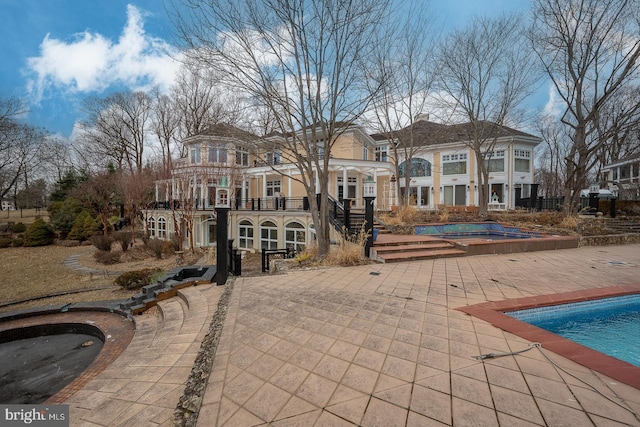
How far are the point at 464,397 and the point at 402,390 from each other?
448 mm

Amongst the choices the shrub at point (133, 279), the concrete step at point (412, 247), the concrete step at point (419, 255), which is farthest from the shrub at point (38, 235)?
the concrete step at point (419, 255)

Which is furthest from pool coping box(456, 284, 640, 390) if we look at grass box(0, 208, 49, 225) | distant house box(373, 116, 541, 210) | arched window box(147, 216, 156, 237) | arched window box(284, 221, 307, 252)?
grass box(0, 208, 49, 225)

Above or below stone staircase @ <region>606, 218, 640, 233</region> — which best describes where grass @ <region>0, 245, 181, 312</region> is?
below

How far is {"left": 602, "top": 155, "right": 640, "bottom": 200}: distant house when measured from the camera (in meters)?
23.3

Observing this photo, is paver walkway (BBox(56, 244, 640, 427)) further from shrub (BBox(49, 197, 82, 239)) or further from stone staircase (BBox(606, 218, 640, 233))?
shrub (BBox(49, 197, 82, 239))

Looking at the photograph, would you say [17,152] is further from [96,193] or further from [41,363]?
[41,363]

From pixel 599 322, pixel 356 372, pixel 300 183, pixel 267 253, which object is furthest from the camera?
pixel 300 183

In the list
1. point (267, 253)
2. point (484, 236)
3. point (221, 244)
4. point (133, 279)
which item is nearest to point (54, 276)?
point (133, 279)

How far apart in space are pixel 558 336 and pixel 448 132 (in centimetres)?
1828

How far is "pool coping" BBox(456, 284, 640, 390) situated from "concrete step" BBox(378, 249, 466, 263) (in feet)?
11.1

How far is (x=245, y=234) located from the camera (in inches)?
750

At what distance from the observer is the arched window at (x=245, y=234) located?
1885 centimetres

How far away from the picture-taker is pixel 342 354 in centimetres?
275

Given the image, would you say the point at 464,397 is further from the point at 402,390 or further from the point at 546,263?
the point at 546,263
